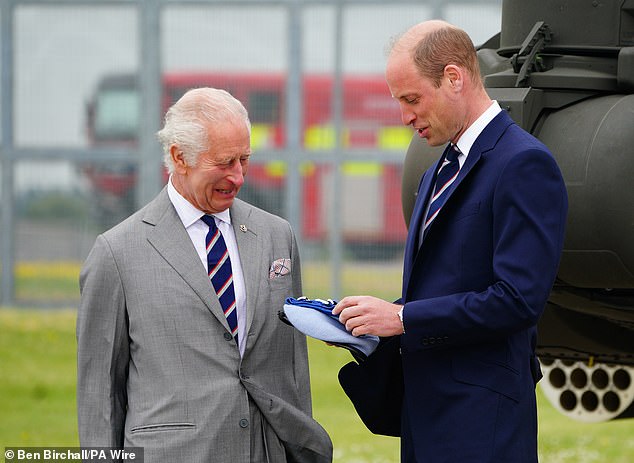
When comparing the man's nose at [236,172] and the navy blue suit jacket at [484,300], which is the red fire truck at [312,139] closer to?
the man's nose at [236,172]

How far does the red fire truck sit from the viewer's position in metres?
11.7

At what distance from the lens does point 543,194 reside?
2.84 meters

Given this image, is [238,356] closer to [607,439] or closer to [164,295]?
[164,295]

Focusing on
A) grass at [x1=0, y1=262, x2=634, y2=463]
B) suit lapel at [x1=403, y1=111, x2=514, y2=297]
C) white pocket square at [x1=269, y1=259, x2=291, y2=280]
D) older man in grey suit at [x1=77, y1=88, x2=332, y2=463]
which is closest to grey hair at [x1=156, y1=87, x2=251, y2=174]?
older man in grey suit at [x1=77, y1=88, x2=332, y2=463]

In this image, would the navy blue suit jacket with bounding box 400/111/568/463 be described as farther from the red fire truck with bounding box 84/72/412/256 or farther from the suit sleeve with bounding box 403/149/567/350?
the red fire truck with bounding box 84/72/412/256

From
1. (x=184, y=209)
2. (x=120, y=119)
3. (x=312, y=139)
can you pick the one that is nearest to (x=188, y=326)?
(x=184, y=209)

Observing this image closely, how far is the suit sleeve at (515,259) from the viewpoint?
281cm

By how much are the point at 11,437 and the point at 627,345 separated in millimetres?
4654

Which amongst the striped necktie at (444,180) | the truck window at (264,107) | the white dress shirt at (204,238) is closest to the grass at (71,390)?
the truck window at (264,107)

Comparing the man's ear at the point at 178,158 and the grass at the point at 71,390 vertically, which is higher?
the man's ear at the point at 178,158

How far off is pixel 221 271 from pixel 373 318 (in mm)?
453

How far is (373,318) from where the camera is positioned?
9.68ft

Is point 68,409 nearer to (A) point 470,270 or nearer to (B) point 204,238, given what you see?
(B) point 204,238

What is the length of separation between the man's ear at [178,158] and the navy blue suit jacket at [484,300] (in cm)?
64
